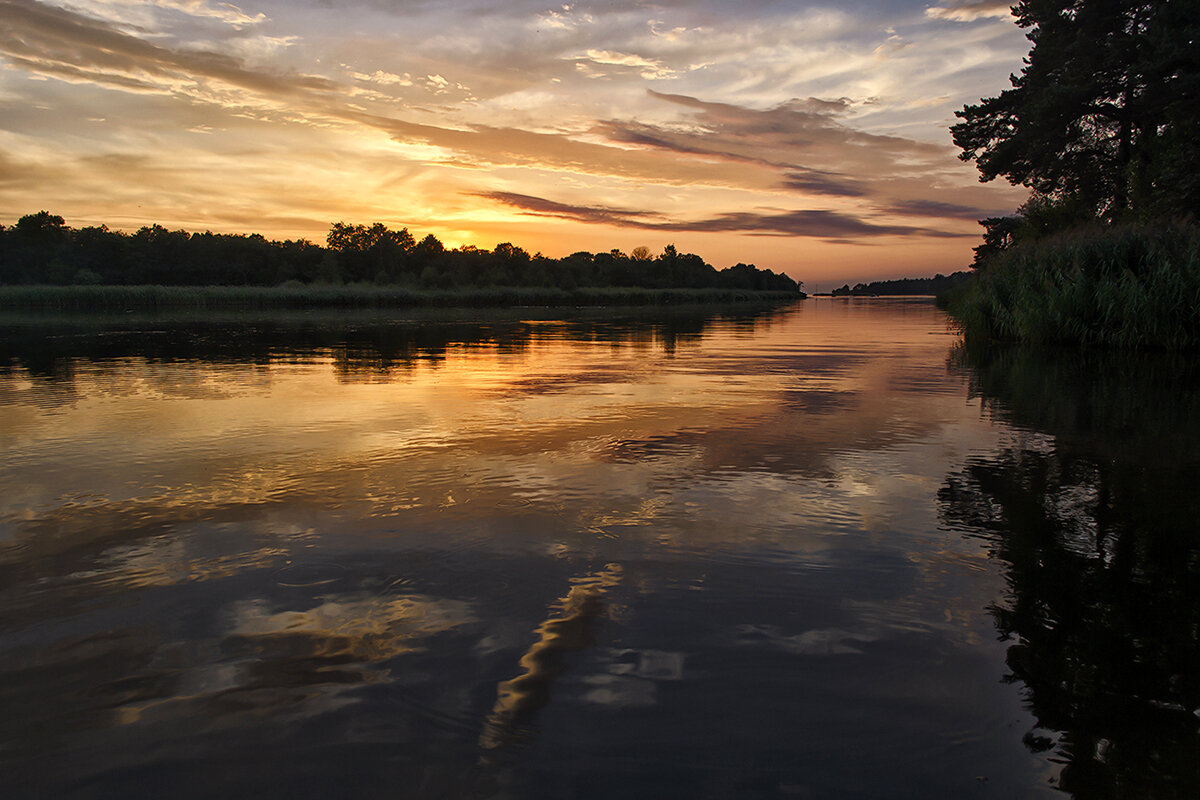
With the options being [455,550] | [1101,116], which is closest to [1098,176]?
[1101,116]

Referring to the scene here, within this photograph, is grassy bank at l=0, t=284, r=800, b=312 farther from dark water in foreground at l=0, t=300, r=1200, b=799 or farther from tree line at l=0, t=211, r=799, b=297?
dark water in foreground at l=0, t=300, r=1200, b=799

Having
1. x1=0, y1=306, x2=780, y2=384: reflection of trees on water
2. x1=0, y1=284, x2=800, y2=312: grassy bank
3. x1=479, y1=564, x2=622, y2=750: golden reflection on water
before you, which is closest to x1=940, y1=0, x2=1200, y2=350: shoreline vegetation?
x1=0, y1=306, x2=780, y2=384: reflection of trees on water

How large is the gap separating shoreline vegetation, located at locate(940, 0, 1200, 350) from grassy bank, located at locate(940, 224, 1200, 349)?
0.10 ft

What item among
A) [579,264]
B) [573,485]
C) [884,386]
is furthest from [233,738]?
[579,264]

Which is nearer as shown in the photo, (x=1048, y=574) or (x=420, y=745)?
(x=420, y=745)

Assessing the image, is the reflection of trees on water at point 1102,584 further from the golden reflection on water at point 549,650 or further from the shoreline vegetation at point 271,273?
the shoreline vegetation at point 271,273

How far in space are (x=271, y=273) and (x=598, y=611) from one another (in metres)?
109

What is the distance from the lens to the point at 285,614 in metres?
3.25

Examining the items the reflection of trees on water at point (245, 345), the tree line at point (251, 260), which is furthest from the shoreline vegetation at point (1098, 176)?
the tree line at point (251, 260)

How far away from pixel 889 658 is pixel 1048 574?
1413 millimetres

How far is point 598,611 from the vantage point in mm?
3256

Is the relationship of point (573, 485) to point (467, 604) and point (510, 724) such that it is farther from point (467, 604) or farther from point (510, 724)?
point (510, 724)

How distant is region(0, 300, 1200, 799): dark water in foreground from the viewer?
226 cm

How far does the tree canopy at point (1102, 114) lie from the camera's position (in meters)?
23.0
